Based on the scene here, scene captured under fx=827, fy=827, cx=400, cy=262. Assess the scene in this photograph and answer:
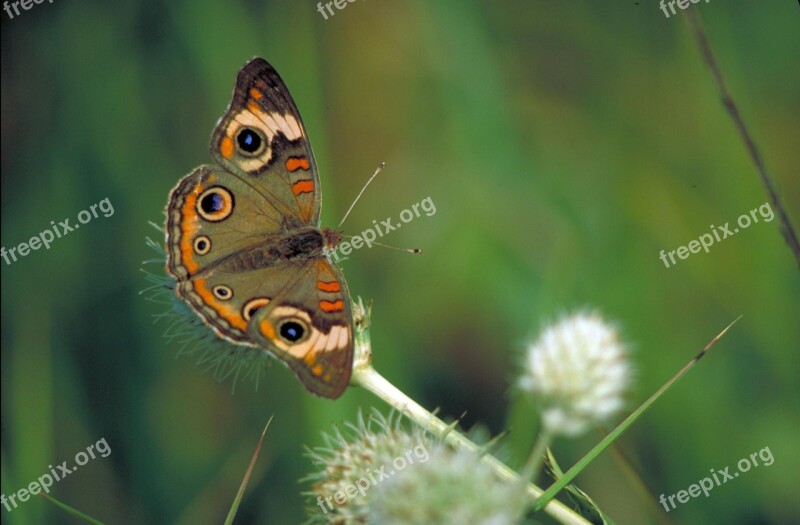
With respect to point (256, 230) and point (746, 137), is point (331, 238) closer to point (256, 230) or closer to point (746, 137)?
point (256, 230)

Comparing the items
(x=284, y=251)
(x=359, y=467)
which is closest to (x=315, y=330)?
(x=359, y=467)

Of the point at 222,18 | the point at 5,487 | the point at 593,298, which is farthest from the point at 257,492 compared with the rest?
→ the point at 222,18

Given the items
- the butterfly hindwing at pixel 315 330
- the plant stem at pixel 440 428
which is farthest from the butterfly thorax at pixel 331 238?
the plant stem at pixel 440 428

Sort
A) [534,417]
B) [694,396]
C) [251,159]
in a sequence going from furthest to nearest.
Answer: [694,396], [251,159], [534,417]

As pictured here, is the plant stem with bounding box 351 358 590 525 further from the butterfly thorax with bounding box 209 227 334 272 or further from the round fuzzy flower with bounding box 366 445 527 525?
the butterfly thorax with bounding box 209 227 334 272

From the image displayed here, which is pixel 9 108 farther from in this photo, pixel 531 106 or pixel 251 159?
pixel 531 106

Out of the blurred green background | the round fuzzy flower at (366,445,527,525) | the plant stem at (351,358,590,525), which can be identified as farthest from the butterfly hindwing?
the blurred green background

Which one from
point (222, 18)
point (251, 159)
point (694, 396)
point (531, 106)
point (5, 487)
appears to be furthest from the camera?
point (531, 106)
